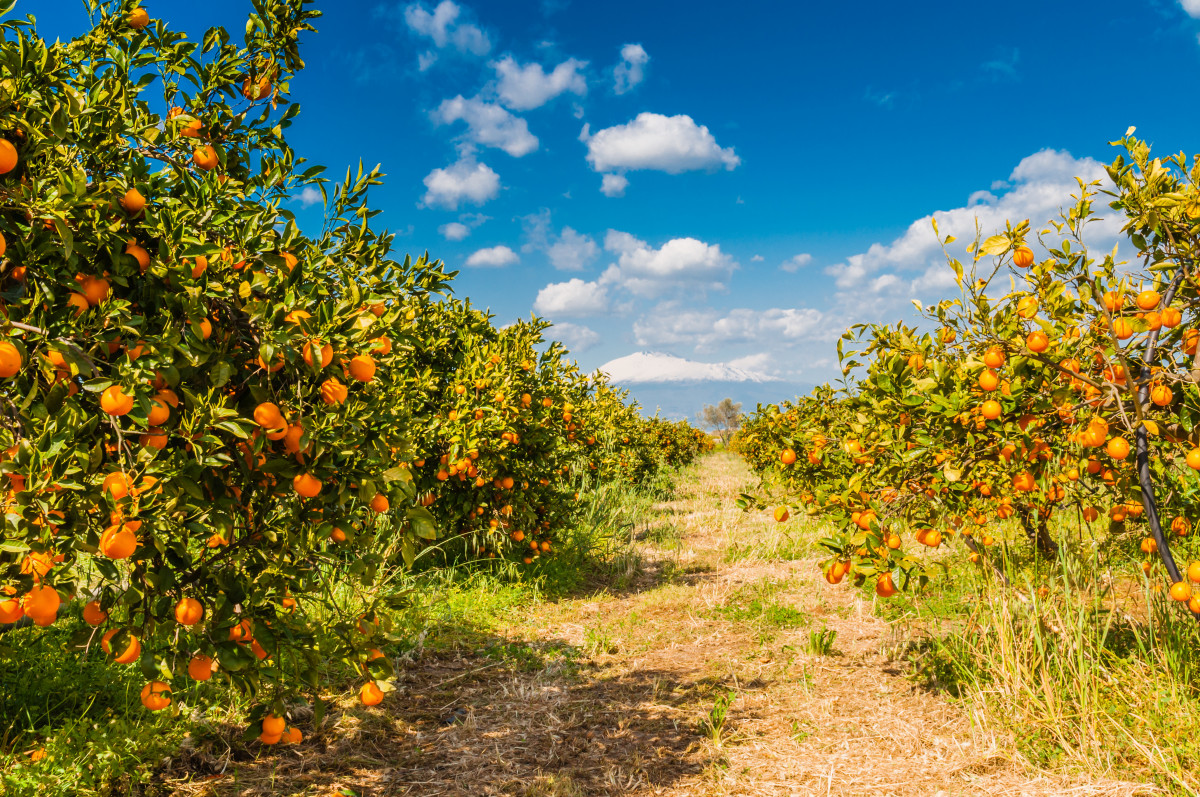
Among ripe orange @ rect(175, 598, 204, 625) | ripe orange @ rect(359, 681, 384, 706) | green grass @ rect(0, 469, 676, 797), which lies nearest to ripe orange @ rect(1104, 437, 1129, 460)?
green grass @ rect(0, 469, 676, 797)

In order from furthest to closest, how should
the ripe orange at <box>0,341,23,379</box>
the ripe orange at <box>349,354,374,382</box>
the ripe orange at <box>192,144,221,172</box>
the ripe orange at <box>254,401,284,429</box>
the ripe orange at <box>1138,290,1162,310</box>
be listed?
the ripe orange at <box>1138,290,1162,310</box>, the ripe orange at <box>192,144,221,172</box>, the ripe orange at <box>349,354,374,382</box>, the ripe orange at <box>254,401,284,429</box>, the ripe orange at <box>0,341,23,379</box>

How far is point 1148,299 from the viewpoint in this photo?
8.99 ft

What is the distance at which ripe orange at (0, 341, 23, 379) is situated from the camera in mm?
1365

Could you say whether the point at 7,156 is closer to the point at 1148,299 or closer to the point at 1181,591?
the point at 1148,299

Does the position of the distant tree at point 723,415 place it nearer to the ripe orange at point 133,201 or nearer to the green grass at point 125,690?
the green grass at point 125,690

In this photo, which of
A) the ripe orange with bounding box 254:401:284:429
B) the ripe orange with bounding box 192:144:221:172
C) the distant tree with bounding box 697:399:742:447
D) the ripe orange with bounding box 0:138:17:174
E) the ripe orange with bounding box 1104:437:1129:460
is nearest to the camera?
the ripe orange with bounding box 0:138:17:174

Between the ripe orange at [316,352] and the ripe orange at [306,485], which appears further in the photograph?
the ripe orange at [306,485]

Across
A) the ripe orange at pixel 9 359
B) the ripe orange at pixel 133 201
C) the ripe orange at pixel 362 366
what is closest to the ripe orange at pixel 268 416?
the ripe orange at pixel 362 366

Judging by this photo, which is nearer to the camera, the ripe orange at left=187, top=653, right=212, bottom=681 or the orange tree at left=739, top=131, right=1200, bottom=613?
the ripe orange at left=187, top=653, right=212, bottom=681

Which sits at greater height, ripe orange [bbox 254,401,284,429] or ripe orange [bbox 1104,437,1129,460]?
ripe orange [bbox 254,401,284,429]

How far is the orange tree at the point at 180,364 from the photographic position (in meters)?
1.47

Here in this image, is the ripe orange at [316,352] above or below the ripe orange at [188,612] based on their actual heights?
above

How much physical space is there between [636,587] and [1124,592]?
13.2ft

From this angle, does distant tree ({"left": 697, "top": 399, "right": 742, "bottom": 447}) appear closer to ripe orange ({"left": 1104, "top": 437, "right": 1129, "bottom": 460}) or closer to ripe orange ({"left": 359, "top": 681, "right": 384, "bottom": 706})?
ripe orange ({"left": 1104, "top": 437, "right": 1129, "bottom": 460})
